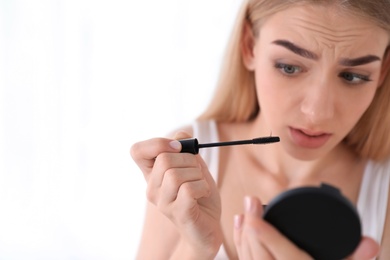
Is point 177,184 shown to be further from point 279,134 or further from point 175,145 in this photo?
point 279,134

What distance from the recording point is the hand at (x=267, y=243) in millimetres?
713

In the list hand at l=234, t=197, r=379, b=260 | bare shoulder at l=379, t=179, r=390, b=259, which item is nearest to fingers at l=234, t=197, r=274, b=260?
hand at l=234, t=197, r=379, b=260

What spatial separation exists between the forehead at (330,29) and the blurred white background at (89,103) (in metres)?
0.59

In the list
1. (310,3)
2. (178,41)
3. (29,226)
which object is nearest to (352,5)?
(310,3)

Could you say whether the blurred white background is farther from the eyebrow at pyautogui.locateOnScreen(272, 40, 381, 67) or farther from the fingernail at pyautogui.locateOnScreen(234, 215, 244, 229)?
the fingernail at pyautogui.locateOnScreen(234, 215, 244, 229)

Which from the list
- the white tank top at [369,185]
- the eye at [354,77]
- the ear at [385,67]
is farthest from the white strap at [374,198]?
the eye at [354,77]

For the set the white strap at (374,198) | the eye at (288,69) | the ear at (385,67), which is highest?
the eye at (288,69)

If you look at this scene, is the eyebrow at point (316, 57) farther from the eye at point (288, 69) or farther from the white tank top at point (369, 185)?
the white tank top at point (369, 185)

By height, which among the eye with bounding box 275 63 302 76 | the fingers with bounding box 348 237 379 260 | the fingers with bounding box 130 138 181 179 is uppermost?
the eye with bounding box 275 63 302 76

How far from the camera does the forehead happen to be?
3.41 feet

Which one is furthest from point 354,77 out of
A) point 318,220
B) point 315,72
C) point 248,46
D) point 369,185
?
point 318,220

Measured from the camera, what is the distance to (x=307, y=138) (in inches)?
44.5

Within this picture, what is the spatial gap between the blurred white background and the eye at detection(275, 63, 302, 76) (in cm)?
55

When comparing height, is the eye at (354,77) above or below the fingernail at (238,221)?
above
